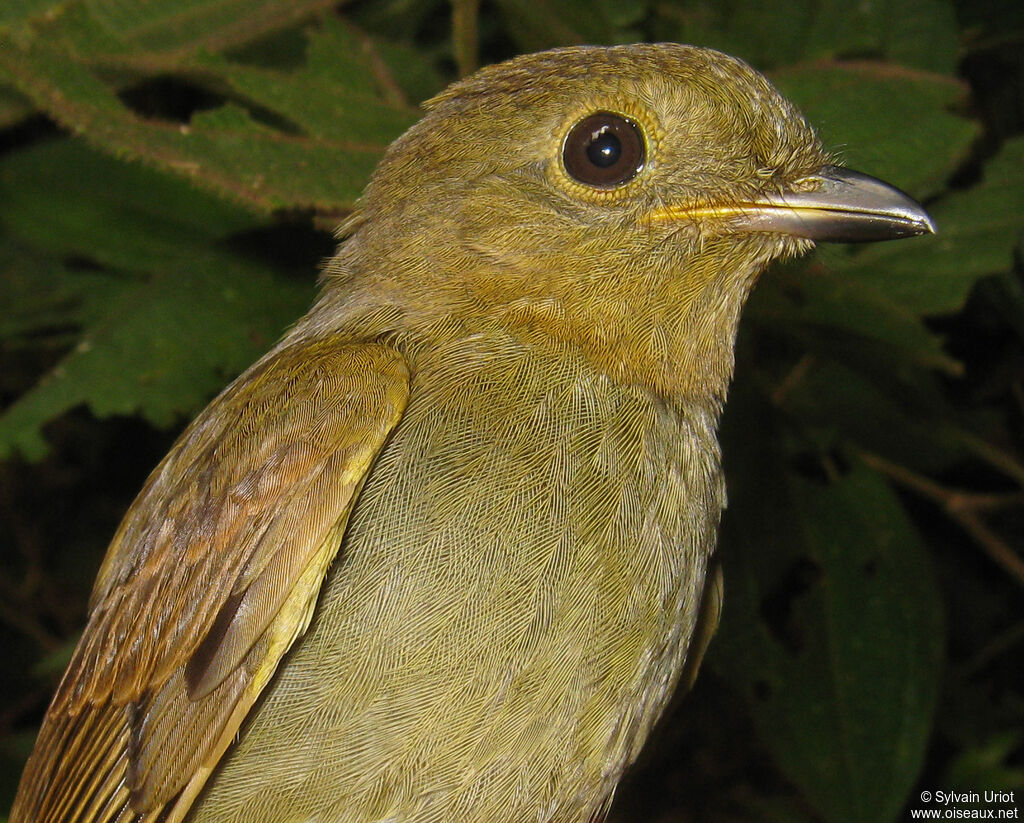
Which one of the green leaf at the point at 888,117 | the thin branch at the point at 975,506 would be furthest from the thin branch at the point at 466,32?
the thin branch at the point at 975,506

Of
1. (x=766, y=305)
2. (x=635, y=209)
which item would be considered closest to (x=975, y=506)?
(x=766, y=305)

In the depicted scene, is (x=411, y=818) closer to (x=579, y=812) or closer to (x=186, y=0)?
(x=579, y=812)

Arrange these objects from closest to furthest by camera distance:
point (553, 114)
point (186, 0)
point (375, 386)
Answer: point (375, 386) < point (553, 114) < point (186, 0)

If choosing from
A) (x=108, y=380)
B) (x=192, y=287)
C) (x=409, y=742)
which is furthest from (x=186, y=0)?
(x=409, y=742)

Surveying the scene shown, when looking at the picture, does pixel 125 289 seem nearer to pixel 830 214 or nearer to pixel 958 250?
pixel 830 214

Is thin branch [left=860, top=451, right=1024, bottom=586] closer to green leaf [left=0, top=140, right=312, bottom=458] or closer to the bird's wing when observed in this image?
green leaf [left=0, top=140, right=312, bottom=458]

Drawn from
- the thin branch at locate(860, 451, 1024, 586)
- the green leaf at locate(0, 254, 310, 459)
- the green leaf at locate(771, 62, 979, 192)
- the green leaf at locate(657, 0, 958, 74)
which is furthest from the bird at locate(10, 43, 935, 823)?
the thin branch at locate(860, 451, 1024, 586)

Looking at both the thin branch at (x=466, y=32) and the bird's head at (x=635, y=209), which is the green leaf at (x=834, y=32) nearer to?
the thin branch at (x=466, y=32)
